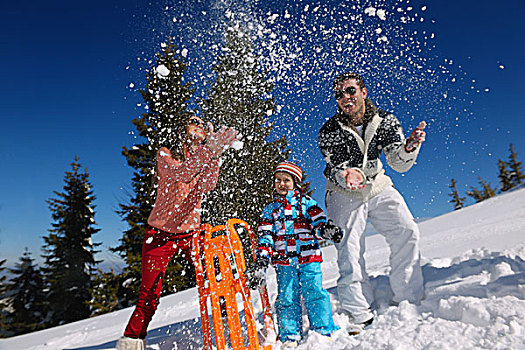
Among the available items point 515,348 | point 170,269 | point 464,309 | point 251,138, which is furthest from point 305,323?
point 170,269

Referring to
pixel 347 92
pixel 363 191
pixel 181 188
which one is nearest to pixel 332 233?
pixel 363 191

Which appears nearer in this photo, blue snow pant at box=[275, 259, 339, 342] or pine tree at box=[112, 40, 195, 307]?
blue snow pant at box=[275, 259, 339, 342]

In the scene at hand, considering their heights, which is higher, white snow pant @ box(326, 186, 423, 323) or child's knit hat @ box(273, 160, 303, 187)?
child's knit hat @ box(273, 160, 303, 187)

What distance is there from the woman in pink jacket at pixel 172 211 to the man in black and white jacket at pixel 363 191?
3.86ft

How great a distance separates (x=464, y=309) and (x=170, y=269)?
10.2 m

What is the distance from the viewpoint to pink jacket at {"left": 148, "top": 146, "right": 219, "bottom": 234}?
10.6ft

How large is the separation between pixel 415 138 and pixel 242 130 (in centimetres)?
567

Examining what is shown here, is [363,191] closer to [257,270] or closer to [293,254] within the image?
[293,254]

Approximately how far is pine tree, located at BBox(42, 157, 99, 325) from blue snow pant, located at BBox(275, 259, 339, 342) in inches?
875

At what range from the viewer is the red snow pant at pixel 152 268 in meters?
3.01

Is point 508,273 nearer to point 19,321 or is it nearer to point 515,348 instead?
point 515,348

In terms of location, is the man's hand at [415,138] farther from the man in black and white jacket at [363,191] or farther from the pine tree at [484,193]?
the pine tree at [484,193]

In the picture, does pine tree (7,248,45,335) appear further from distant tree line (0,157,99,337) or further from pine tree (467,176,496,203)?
pine tree (467,176,496,203)

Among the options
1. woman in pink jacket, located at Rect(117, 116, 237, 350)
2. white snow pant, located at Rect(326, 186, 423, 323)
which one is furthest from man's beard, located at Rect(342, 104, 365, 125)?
woman in pink jacket, located at Rect(117, 116, 237, 350)
